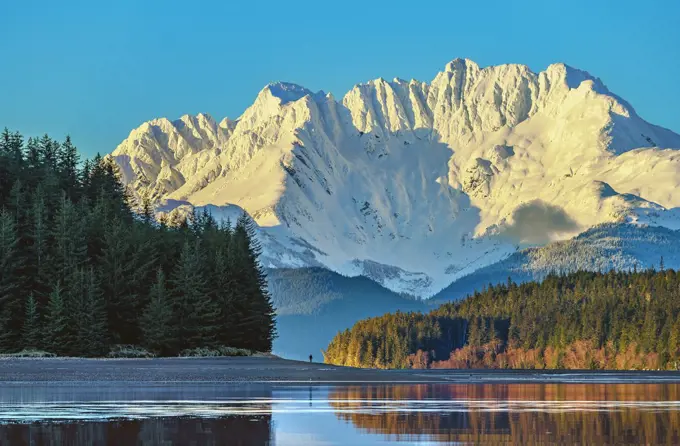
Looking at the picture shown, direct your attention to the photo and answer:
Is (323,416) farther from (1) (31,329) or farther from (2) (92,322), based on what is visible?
(1) (31,329)

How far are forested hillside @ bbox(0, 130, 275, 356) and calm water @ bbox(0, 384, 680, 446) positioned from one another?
39001 millimetres

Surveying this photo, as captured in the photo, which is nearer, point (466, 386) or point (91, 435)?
point (91, 435)

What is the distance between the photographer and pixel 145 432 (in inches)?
1437

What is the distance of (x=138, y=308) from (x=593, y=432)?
76.6 meters

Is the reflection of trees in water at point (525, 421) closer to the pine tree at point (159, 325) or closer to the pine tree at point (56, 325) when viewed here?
the pine tree at point (56, 325)

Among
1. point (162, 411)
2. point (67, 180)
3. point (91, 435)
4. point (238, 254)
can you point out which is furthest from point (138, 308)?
point (91, 435)

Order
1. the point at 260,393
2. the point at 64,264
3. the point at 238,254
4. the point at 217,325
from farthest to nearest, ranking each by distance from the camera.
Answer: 1. the point at 238,254
2. the point at 217,325
3. the point at 64,264
4. the point at 260,393

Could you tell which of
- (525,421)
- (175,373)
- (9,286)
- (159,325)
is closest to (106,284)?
(159,325)

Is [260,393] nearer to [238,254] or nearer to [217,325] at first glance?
[217,325]

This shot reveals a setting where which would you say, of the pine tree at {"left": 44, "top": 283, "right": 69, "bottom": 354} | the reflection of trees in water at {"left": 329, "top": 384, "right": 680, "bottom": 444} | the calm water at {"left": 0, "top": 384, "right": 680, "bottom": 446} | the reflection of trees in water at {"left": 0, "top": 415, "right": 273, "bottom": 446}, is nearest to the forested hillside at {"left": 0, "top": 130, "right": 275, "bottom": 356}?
the pine tree at {"left": 44, "top": 283, "right": 69, "bottom": 354}

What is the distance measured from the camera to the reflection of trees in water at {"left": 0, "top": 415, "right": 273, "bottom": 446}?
34.2m

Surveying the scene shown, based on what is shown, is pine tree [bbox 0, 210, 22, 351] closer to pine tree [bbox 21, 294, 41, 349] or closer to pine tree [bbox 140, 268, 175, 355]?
pine tree [bbox 21, 294, 41, 349]

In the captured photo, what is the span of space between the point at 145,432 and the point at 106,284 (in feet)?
238

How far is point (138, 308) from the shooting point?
10956cm
